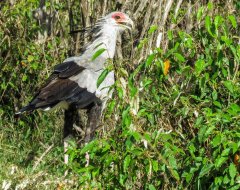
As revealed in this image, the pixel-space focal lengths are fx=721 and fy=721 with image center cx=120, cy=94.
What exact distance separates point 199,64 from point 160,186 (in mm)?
808

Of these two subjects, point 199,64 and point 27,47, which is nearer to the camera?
point 199,64

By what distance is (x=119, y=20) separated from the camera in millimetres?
6164

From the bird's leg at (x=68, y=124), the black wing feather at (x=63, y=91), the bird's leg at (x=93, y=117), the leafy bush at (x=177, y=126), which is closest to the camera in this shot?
the leafy bush at (x=177, y=126)

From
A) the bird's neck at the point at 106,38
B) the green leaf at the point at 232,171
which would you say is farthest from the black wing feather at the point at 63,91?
the green leaf at the point at 232,171

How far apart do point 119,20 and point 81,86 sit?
67 centimetres

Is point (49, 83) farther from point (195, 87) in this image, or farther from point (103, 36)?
point (195, 87)

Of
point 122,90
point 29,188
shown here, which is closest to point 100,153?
point 122,90

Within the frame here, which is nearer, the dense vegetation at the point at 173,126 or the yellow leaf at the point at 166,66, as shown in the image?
the dense vegetation at the point at 173,126

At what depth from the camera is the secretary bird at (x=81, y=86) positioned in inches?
229

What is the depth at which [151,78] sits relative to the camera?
437cm

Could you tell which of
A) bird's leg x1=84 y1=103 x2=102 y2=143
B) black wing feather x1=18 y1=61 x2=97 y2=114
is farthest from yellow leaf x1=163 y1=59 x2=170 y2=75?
bird's leg x1=84 y1=103 x2=102 y2=143

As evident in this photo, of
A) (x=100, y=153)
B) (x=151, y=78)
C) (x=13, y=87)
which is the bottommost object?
(x=13, y=87)

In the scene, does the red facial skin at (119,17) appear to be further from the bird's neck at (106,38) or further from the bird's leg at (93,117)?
the bird's leg at (93,117)

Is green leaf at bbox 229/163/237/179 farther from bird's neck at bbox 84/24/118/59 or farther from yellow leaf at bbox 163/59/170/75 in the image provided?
bird's neck at bbox 84/24/118/59
